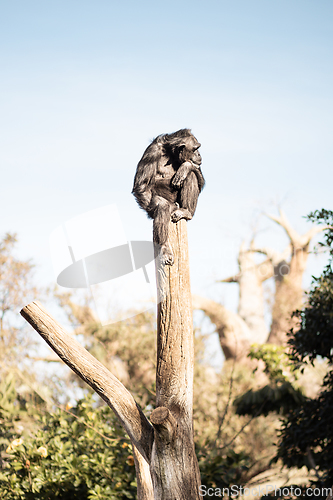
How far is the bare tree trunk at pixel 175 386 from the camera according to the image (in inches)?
87.1

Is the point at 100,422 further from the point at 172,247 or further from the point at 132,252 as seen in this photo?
the point at 172,247

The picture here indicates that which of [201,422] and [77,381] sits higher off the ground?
[77,381]

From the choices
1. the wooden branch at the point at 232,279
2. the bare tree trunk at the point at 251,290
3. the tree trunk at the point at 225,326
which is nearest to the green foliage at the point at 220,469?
the tree trunk at the point at 225,326

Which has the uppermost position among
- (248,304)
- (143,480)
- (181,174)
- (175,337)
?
(248,304)

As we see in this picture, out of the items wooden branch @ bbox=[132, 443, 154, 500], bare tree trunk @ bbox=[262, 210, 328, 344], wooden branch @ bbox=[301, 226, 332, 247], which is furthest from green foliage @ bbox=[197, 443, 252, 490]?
wooden branch @ bbox=[301, 226, 332, 247]

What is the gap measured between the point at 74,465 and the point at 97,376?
230 centimetres

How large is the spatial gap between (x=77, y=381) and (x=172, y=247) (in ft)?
25.3

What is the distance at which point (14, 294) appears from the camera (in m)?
8.00

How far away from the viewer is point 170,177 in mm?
2615

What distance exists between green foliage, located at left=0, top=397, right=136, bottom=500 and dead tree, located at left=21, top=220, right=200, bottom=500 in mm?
1944

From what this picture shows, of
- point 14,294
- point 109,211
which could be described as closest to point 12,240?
point 14,294

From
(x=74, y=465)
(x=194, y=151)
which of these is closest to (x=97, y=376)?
(x=194, y=151)

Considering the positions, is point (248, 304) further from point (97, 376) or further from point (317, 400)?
point (97, 376)

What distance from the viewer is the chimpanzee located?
2.54 meters
